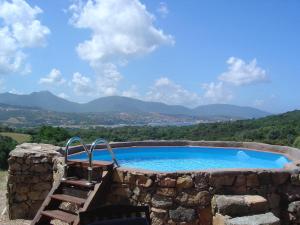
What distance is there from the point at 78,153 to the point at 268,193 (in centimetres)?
560

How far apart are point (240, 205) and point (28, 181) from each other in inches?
169

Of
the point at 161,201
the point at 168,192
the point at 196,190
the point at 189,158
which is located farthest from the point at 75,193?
the point at 189,158

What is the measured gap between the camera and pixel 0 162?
1725cm

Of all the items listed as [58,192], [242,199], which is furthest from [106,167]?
[242,199]

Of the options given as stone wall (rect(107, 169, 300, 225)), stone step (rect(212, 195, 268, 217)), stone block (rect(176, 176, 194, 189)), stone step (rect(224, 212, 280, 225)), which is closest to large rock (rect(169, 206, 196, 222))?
stone wall (rect(107, 169, 300, 225))

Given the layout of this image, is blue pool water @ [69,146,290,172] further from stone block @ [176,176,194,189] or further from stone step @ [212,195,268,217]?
stone step @ [212,195,268,217]

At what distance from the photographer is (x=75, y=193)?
21.1 feet

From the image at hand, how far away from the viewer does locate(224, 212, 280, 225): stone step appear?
4910 millimetres

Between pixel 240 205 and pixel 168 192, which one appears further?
pixel 168 192

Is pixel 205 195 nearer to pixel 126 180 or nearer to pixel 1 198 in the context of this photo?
pixel 126 180

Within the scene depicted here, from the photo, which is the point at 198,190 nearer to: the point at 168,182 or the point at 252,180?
the point at 168,182

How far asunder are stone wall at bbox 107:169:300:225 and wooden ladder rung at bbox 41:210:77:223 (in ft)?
3.04

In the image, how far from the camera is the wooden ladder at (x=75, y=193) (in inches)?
225

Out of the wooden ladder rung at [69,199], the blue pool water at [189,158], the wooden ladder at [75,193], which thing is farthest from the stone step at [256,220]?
the blue pool water at [189,158]
